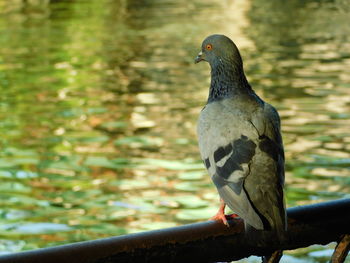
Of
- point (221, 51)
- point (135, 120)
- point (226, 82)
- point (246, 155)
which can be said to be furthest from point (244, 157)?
point (135, 120)

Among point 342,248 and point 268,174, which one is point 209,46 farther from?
point 342,248

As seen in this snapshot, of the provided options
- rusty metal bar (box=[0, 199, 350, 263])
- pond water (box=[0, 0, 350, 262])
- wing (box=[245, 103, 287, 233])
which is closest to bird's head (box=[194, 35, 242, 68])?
wing (box=[245, 103, 287, 233])

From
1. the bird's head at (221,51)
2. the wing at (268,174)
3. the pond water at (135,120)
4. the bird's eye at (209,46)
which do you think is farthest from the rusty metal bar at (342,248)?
the pond water at (135,120)

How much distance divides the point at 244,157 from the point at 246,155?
0.04 feet

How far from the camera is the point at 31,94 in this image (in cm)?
1708

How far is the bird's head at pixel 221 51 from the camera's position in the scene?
3.34m

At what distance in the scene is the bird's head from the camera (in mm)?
3338

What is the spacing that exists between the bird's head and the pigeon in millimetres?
176

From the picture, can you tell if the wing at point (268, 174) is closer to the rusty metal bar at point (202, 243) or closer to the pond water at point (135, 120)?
the rusty metal bar at point (202, 243)

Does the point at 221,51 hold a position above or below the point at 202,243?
above

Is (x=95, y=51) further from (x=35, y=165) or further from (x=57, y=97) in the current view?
(x=35, y=165)

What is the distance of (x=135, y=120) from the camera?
14555mm

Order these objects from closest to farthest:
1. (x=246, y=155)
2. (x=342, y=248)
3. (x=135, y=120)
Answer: (x=342, y=248)
(x=246, y=155)
(x=135, y=120)

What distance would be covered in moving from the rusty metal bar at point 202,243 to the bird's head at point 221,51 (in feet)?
3.25
